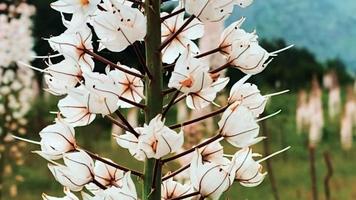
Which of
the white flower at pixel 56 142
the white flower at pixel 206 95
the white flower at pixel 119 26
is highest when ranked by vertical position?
the white flower at pixel 119 26

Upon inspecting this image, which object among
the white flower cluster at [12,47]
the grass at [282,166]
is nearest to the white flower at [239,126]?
the white flower cluster at [12,47]

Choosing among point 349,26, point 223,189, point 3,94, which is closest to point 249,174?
point 223,189

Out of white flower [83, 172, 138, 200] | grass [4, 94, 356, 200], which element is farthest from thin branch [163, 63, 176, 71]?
grass [4, 94, 356, 200]

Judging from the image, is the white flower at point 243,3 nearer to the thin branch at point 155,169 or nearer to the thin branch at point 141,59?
the thin branch at point 141,59

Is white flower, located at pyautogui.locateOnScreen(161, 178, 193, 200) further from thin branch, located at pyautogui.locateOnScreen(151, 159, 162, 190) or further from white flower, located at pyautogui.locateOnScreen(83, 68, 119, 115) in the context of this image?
white flower, located at pyautogui.locateOnScreen(83, 68, 119, 115)

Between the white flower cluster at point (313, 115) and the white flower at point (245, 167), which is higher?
the white flower cluster at point (313, 115)

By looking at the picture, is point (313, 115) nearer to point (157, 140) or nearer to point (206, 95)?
point (206, 95)

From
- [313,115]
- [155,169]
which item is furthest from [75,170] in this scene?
[313,115]
